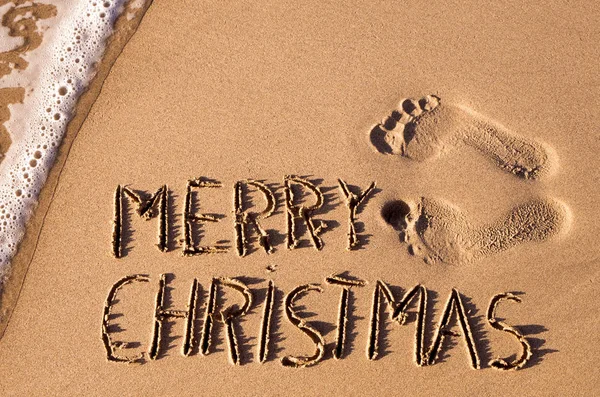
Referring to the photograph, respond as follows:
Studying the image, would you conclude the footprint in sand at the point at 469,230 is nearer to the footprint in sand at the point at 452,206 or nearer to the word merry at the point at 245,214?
the footprint in sand at the point at 452,206

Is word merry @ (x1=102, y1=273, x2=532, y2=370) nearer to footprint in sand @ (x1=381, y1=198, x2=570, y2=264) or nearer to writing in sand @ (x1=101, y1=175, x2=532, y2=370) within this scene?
writing in sand @ (x1=101, y1=175, x2=532, y2=370)

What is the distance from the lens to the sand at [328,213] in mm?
3383

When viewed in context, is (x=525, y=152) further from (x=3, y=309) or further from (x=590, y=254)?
(x=3, y=309)

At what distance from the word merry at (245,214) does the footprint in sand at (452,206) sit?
321 mm

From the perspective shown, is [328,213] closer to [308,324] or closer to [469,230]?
[308,324]

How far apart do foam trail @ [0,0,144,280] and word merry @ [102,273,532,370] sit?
2.97 ft

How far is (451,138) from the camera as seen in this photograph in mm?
3428

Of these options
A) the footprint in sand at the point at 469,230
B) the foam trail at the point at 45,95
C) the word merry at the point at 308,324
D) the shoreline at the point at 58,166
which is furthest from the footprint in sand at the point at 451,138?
the foam trail at the point at 45,95

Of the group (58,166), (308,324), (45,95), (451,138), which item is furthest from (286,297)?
(45,95)

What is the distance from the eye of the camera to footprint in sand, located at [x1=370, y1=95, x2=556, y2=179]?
341 centimetres

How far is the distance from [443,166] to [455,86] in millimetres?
536

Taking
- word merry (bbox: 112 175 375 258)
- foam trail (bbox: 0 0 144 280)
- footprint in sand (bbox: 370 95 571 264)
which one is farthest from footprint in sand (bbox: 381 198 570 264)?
foam trail (bbox: 0 0 144 280)

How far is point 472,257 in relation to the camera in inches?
134

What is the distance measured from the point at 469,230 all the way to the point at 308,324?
119 cm
